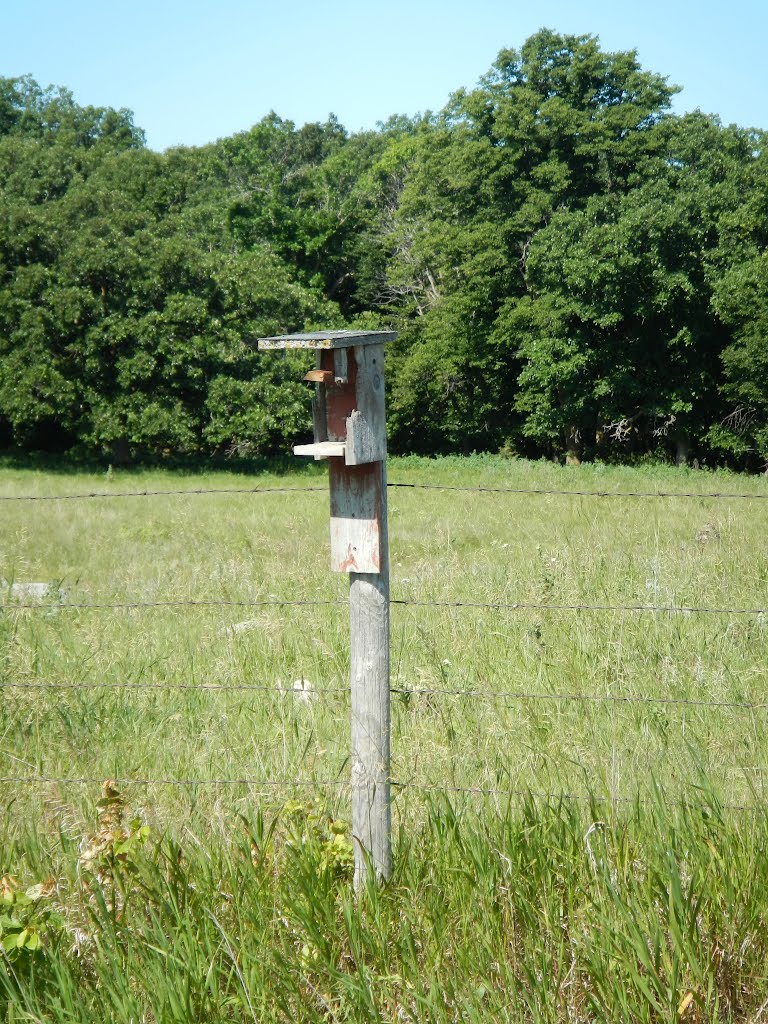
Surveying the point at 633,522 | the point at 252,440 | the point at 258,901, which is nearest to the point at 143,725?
the point at 258,901

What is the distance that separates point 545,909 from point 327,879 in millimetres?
632

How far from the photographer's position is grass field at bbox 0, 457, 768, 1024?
2.45 m

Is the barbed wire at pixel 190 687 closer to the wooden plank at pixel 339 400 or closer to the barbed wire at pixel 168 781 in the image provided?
the barbed wire at pixel 168 781

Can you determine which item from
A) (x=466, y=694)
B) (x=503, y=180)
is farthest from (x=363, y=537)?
(x=503, y=180)

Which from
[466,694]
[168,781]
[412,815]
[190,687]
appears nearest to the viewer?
[412,815]

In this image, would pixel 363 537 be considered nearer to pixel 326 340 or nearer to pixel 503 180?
pixel 326 340

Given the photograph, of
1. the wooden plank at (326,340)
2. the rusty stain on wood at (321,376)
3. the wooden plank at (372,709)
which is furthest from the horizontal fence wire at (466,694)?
the wooden plank at (326,340)

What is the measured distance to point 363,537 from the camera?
9.20 feet

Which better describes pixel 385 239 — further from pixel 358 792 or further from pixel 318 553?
pixel 358 792

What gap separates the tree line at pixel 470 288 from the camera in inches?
1032

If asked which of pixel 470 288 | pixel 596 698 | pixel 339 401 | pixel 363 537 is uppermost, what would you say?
pixel 470 288

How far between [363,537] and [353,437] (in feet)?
1.02

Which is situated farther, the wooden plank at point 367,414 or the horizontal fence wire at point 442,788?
the horizontal fence wire at point 442,788

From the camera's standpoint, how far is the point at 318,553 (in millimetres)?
9977
